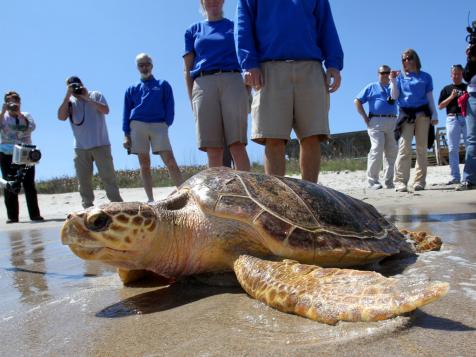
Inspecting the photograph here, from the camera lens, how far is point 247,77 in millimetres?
3107

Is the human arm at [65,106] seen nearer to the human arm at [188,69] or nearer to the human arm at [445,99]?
the human arm at [188,69]

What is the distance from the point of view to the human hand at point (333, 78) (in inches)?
134

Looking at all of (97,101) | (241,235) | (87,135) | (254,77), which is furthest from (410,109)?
(241,235)

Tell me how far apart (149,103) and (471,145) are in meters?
4.34

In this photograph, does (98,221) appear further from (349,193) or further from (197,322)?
(349,193)

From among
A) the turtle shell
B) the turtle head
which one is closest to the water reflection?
the turtle head

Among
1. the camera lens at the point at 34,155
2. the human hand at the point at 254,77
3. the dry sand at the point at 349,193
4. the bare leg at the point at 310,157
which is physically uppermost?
the human hand at the point at 254,77

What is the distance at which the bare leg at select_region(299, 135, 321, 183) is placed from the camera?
3.21 meters

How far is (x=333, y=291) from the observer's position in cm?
125

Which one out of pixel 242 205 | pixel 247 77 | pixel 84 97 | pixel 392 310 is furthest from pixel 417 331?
pixel 84 97

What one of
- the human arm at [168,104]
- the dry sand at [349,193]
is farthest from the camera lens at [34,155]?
the human arm at [168,104]

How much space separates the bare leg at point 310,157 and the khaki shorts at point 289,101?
84 mm

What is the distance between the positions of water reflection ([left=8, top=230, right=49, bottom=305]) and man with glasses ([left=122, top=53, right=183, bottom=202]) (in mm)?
1765

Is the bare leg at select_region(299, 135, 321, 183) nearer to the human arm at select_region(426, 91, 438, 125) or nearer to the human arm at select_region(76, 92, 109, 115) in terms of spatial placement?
the human arm at select_region(76, 92, 109, 115)
